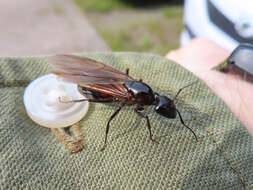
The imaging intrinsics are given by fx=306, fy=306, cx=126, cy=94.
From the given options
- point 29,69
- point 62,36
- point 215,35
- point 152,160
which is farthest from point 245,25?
point 62,36

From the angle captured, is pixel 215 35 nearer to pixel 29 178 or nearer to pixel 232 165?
pixel 232 165

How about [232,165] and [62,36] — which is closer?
[232,165]

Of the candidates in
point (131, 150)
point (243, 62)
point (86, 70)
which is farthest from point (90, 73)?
point (243, 62)

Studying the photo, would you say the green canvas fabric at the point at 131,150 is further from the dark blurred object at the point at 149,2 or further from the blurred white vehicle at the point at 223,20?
the dark blurred object at the point at 149,2

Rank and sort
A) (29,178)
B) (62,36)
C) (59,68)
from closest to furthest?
(29,178)
(59,68)
(62,36)

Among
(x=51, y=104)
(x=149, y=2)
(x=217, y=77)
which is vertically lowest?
(x=149, y=2)

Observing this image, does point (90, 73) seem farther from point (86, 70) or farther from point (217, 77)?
point (217, 77)

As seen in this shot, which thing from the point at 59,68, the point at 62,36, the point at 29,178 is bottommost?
the point at 62,36
